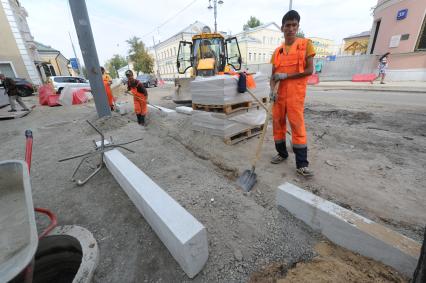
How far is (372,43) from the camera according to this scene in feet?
54.4

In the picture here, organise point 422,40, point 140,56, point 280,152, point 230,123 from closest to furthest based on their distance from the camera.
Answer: point 280,152 < point 230,123 < point 422,40 < point 140,56

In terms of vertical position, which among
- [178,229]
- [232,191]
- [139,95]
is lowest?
[232,191]

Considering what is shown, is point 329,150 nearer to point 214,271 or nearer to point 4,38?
point 214,271

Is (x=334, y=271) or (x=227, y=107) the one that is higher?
(x=227, y=107)

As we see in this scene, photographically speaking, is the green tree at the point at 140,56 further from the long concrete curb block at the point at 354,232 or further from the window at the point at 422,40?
the long concrete curb block at the point at 354,232

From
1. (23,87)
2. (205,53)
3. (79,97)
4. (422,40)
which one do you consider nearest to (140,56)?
(23,87)

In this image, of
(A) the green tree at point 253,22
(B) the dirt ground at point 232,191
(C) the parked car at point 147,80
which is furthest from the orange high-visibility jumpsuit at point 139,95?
(A) the green tree at point 253,22

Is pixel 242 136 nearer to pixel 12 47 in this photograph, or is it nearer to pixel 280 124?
pixel 280 124

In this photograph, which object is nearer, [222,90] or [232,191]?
[232,191]

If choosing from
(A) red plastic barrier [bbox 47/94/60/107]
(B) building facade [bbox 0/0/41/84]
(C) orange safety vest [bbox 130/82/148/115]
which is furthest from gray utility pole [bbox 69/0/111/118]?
(B) building facade [bbox 0/0/41/84]

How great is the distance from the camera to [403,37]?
12883 mm

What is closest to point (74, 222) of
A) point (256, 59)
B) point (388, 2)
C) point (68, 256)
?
point (68, 256)

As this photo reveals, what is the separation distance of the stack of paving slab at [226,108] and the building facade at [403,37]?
47.5 ft

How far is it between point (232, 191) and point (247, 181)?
0.28 metres
